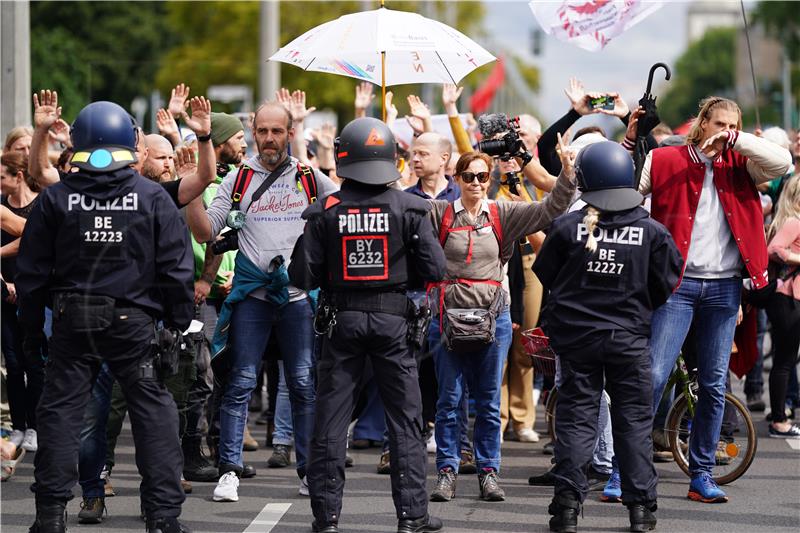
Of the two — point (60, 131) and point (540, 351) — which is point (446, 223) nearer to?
point (540, 351)

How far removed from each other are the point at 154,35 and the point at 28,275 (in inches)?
2299

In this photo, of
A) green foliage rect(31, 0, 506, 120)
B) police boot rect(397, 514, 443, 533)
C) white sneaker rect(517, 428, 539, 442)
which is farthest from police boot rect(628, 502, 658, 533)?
green foliage rect(31, 0, 506, 120)

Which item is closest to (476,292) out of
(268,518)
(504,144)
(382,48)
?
(504,144)

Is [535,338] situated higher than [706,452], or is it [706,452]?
[535,338]

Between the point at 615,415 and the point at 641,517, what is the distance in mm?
536

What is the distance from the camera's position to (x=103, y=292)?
6.46 m

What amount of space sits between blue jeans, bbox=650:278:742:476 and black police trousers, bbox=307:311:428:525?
1468 millimetres

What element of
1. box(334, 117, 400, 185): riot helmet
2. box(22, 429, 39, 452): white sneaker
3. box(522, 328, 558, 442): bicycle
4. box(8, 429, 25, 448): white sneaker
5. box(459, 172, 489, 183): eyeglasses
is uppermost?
box(334, 117, 400, 185): riot helmet

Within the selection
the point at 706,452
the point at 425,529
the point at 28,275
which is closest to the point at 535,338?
the point at 706,452

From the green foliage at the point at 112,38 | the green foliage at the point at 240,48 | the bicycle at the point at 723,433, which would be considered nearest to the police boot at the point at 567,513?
the bicycle at the point at 723,433

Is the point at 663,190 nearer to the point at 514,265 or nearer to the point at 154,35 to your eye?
the point at 514,265

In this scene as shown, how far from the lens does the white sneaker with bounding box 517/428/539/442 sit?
33.3ft

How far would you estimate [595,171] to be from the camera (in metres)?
7.10

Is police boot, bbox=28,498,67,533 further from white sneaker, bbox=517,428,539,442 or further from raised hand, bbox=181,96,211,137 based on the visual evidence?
white sneaker, bbox=517,428,539,442
